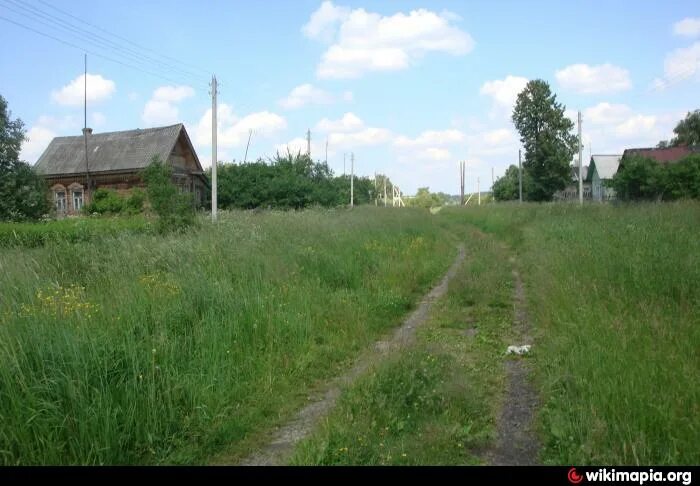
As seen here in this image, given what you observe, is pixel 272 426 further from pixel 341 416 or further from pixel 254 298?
pixel 254 298

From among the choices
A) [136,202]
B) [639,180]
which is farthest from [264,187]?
[639,180]

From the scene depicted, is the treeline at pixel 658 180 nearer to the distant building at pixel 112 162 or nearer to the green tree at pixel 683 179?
the green tree at pixel 683 179

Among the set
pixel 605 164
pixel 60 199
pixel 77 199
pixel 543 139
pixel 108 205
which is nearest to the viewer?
pixel 108 205

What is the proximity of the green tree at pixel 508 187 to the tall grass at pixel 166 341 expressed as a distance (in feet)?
184

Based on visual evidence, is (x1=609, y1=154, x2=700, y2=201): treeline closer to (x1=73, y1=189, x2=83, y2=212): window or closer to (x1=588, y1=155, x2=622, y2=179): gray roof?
(x1=588, y1=155, x2=622, y2=179): gray roof

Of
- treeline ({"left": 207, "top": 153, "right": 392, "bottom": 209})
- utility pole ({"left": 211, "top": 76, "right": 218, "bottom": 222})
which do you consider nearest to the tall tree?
treeline ({"left": 207, "top": 153, "right": 392, "bottom": 209})

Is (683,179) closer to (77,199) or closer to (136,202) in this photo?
(136,202)

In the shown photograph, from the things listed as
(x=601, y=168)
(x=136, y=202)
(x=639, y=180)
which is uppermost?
(x=601, y=168)

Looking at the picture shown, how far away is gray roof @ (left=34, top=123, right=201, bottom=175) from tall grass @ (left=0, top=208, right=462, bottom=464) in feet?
92.1

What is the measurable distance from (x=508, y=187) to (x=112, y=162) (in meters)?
48.3

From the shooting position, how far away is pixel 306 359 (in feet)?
17.9

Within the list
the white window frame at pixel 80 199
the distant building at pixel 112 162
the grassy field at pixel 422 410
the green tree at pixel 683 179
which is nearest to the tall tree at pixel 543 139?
the green tree at pixel 683 179

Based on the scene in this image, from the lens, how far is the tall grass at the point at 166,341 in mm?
3539

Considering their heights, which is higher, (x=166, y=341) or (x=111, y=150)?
(x=111, y=150)
